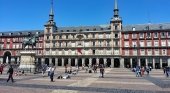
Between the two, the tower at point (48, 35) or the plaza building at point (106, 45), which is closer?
the plaza building at point (106, 45)

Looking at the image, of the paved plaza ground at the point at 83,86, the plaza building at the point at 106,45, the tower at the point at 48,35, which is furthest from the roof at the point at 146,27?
the paved plaza ground at the point at 83,86

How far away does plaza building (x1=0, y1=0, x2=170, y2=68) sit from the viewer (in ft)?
258

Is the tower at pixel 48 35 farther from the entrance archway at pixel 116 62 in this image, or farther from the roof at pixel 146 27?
the roof at pixel 146 27

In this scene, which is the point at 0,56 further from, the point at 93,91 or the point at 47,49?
the point at 93,91

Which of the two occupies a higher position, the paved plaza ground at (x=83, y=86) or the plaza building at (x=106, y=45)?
the plaza building at (x=106, y=45)

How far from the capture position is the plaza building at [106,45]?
7869cm

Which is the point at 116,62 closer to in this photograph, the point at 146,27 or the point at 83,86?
the point at 146,27

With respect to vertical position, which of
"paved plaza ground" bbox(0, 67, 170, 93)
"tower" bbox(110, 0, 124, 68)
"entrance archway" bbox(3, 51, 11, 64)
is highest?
"tower" bbox(110, 0, 124, 68)

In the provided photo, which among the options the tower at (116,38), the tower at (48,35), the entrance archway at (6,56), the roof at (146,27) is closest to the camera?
the roof at (146,27)

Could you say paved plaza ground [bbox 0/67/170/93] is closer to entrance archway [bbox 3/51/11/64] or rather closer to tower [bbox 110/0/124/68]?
tower [bbox 110/0/124/68]

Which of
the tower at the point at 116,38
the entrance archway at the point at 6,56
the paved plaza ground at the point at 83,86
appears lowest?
the paved plaza ground at the point at 83,86

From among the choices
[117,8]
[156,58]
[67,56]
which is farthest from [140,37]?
[67,56]

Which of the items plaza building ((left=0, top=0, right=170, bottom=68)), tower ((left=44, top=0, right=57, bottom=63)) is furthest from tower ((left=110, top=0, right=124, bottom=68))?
tower ((left=44, top=0, right=57, bottom=63))

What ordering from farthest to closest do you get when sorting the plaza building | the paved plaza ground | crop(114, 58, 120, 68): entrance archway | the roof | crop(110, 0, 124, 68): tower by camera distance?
crop(114, 58, 120, 68): entrance archway < crop(110, 0, 124, 68): tower < the roof < the plaza building < the paved plaza ground
